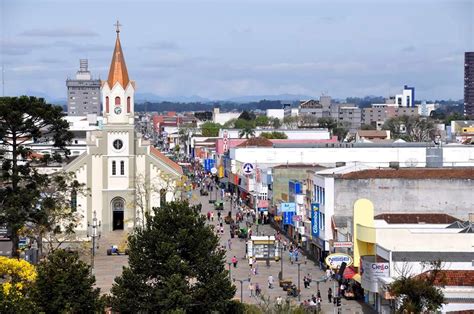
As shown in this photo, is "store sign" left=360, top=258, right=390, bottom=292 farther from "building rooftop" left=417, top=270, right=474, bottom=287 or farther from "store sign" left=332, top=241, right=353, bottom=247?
"store sign" left=332, top=241, right=353, bottom=247

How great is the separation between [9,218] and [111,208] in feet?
104

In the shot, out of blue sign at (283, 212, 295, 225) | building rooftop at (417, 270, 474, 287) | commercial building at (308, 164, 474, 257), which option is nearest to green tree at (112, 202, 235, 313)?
building rooftop at (417, 270, 474, 287)

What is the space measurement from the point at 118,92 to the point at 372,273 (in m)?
41.8

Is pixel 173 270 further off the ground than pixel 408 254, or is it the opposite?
pixel 173 270

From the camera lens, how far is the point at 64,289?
46250 mm

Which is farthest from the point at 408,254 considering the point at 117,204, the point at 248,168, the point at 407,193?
the point at 248,168

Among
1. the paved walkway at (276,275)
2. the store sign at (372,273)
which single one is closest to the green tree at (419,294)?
the store sign at (372,273)

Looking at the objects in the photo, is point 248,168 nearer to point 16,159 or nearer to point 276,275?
point 276,275

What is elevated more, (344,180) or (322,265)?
(344,180)

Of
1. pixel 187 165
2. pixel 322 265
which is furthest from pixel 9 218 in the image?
pixel 187 165

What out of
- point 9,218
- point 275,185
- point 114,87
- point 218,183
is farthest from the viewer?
point 218,183

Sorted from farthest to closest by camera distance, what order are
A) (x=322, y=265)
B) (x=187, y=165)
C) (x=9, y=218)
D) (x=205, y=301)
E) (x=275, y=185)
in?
(x=187, y=165) → (x=275, y=185) → (x=322, y=265) → (x=9, y=218) → (x=205, y=301)

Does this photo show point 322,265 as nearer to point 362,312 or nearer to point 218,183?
point 362,312

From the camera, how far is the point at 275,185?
101688 millimetres
